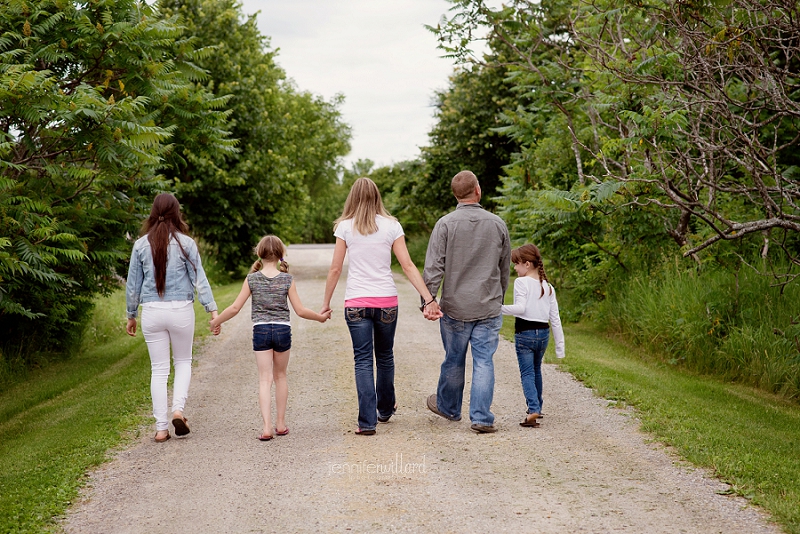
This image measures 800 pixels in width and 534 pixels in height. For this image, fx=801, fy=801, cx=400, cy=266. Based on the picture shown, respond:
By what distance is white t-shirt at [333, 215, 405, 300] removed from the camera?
6.80 metres

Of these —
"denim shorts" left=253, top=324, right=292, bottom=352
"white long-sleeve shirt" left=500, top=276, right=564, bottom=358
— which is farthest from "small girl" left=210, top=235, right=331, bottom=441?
"white long-sleeve shirt" left=500, top=276, right=564, bottom=358

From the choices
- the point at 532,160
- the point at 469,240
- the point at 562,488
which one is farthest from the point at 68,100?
the point at 532,160

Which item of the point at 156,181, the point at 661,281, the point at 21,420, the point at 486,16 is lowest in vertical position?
the point at 21,420

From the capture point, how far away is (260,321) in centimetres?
687

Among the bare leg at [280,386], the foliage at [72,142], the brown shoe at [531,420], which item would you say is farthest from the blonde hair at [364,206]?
the foliage at [72,142]

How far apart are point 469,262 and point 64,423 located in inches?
188

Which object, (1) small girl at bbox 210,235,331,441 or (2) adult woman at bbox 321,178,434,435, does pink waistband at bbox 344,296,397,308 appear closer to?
(2) adult woman at bbox 321,178,434,435

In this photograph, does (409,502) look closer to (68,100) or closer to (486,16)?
(68,100)

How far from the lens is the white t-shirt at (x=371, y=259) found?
6.80 meters

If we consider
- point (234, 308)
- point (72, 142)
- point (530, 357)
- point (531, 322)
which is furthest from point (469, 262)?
point (72, 142)

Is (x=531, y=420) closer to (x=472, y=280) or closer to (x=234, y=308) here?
(x=472, y=280)

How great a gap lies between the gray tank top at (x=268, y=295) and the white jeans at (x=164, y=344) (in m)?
0.62

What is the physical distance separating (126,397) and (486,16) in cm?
901

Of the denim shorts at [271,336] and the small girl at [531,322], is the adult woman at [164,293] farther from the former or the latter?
the small girl at [531,322]
